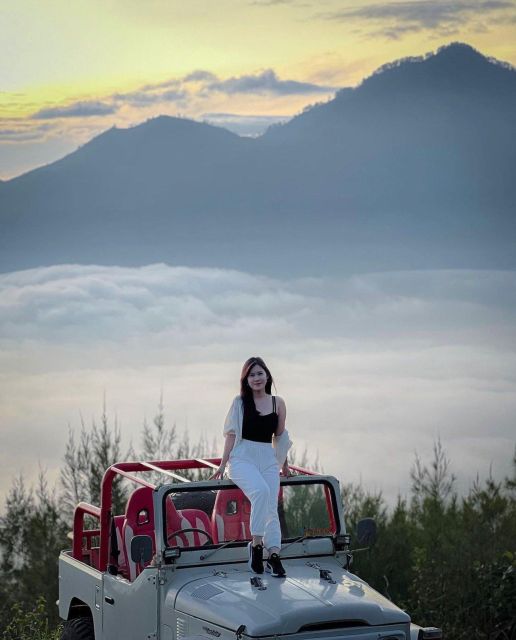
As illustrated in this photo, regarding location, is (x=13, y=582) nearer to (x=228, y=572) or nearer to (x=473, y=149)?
(x=228, y=572)

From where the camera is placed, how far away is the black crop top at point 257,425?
9.42 metres

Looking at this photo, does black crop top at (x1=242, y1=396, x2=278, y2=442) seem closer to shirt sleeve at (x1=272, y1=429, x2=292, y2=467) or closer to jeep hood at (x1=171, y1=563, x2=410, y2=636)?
shirt sleeve at (x1=272, y1=429, x2=292, y2=467)

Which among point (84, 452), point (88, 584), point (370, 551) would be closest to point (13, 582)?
point (84, 452)

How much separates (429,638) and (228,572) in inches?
54.1

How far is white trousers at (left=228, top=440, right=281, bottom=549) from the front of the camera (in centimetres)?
885

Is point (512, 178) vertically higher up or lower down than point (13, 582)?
higher up

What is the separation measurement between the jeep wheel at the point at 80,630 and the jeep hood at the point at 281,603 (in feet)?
5.55

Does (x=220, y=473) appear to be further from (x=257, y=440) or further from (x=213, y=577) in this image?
(x=213, y=577)

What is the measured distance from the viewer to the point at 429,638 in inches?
333

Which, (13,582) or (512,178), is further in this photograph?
(512,178)

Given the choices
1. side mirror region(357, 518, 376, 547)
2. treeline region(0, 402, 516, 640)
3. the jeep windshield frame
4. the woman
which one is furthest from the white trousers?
treeline region(0, 402, 516, 640)

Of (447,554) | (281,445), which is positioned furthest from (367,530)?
(447,554)

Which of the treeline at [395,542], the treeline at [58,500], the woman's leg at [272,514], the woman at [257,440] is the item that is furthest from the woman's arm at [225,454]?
the treeline at [58,500]

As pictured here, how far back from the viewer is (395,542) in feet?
65.0
